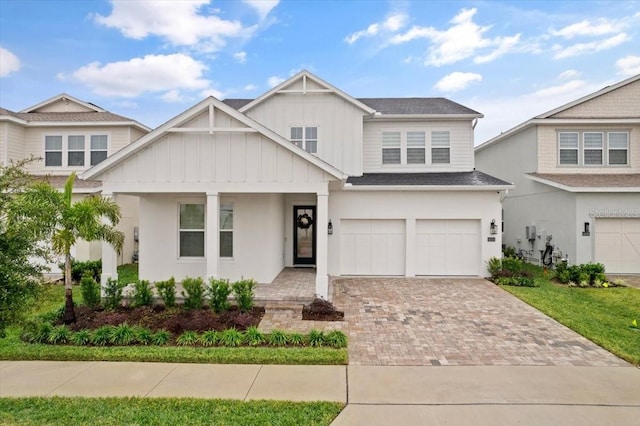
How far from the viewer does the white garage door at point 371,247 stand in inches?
536

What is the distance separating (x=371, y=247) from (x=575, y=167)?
9.97 metres

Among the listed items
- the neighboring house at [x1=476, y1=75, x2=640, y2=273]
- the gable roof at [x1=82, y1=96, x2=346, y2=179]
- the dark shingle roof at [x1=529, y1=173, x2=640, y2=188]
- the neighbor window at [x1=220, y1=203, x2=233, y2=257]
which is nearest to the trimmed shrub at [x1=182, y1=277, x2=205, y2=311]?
the neighbor window at [x1=220, y1=203, x2=233, y2=257]

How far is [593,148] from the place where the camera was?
15.7 meters

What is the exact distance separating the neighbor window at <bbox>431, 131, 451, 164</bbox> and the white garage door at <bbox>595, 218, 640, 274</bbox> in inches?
247

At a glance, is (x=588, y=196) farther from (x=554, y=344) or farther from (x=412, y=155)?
(x=554, y=344)

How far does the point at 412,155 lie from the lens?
15.2 metres

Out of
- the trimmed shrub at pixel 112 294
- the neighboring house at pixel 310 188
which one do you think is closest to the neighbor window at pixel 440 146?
the neighboring house at pixel 310 188

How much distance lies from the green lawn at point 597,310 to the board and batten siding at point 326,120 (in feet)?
24.7

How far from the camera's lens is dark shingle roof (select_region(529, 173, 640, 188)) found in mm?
13923

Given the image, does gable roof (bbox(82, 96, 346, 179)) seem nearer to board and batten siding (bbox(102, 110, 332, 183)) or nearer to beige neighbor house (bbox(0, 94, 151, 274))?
board and batten siding (bbox(102, 110, 332, 183))

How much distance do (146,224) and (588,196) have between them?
16.0 m

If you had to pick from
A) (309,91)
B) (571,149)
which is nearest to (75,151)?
(309,91)

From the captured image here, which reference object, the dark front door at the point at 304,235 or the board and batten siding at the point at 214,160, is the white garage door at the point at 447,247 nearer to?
the dark front door at the point at 304,235

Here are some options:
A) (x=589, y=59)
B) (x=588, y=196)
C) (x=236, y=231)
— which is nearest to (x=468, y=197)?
(x=588, y=196)
